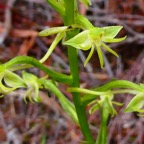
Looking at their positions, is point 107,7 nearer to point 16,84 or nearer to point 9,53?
point 9,53

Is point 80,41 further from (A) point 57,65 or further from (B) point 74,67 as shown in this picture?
(A) point 57,65

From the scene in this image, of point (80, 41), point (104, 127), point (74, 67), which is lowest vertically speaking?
point (104, 127)

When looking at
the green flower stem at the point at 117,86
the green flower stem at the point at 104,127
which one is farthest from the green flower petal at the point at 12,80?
the green flower stem at the point at 104,127

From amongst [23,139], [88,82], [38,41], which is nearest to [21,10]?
[38,41]

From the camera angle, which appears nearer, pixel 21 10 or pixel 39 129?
pixel 39 129

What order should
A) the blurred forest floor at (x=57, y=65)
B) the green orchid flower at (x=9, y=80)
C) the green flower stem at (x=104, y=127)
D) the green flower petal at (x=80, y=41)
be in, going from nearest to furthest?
the green flower petal at (x=80, y=41)
the green orchid flower at (x=9, y=80)
the green flower stem at (x=104, y=127)
the blurred forest floor at (x=57, y=65)

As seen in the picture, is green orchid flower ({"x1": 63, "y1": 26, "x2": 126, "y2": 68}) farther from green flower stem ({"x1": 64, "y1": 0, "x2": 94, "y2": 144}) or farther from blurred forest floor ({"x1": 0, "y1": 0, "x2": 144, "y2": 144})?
blurred forest floor ({"x1": 0, "y1": 0, "x2": 144, "y2": 144})

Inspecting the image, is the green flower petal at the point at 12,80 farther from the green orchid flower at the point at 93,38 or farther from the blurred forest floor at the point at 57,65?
the blurred forest floor at the point at 57,65

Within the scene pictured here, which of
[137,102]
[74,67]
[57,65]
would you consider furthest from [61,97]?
[57,65]
